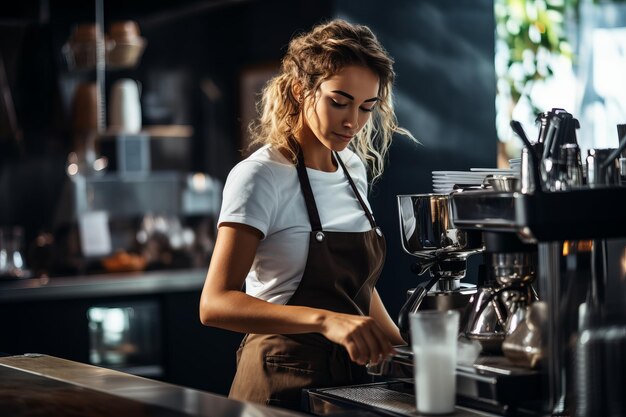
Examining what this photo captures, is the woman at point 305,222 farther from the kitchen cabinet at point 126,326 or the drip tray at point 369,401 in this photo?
the kitchen cabinet at point 126,326

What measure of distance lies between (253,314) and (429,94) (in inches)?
71.6

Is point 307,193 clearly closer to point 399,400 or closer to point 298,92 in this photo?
point 298,92

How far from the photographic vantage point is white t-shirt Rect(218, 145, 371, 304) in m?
2.05

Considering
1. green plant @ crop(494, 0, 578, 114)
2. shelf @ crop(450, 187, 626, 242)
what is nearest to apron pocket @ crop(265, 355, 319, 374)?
shelf @ crop(450, 187, 626, 242)

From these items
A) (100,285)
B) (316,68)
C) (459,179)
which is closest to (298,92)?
(316,68)

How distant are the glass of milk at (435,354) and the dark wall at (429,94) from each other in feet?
5.96

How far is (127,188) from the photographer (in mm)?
5652

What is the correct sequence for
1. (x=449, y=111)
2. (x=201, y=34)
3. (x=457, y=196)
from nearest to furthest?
(x=457, y=196) < (x=449, y=111) < (x=201, y=34)

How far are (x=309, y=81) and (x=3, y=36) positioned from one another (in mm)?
3769

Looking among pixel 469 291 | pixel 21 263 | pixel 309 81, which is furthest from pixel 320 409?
pixel 21 263

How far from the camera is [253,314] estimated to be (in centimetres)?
188

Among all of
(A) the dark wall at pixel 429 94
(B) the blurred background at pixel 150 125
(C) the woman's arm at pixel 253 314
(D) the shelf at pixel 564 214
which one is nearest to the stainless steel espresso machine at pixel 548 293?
(D) the shelf at pixel 564 214

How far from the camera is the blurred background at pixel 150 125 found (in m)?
4.97

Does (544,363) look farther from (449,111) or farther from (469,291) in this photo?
(449,111)
